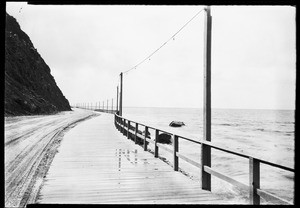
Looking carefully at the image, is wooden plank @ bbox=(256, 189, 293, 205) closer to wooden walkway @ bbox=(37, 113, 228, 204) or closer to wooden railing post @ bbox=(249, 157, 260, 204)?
wooden railing post @ bbox=(249, 157, 260, 204)

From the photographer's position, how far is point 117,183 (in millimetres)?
5906

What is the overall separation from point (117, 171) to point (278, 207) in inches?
169

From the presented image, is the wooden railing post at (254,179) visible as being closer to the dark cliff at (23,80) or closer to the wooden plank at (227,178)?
the wooden plank at (227,178)

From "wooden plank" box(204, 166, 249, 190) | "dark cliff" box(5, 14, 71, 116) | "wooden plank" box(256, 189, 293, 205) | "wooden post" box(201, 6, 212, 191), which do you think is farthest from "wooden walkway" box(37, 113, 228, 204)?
"dark cliff" box(5, 14, 71, 116)

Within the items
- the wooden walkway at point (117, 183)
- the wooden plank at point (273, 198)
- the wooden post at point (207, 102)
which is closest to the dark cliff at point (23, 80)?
the wooden walkway at point (117, 183)

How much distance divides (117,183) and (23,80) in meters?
49.1

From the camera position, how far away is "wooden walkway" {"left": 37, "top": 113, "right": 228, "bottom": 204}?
4.91 meters

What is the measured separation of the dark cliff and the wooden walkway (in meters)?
27.0

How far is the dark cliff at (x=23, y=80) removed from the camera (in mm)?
37625

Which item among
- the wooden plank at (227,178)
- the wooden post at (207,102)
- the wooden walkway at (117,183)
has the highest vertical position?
the wooden post at (207,102)

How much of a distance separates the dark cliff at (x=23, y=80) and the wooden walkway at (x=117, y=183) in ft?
88.5
